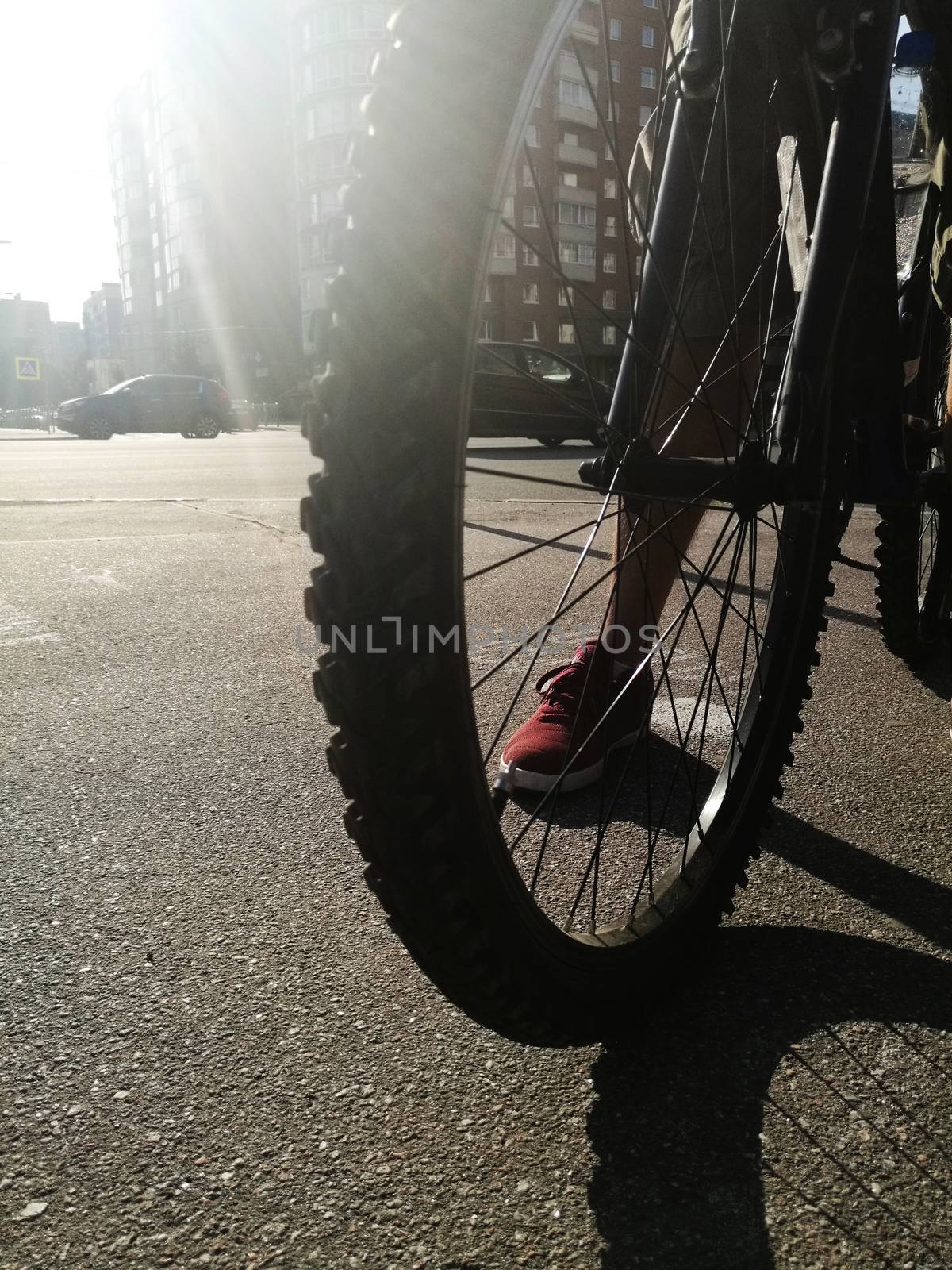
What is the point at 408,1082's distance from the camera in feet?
3.74

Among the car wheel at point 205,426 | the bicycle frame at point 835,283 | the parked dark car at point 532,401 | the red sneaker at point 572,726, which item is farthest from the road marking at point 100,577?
the car wheel at point 205,426

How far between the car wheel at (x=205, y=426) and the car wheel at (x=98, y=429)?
1879mm

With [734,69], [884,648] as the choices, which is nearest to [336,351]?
[734,69]

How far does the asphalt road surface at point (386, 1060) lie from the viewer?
94 centimetres

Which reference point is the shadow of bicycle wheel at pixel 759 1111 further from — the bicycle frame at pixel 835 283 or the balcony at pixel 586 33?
the balcony at pixel 586 33

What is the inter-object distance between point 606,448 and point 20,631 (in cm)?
246

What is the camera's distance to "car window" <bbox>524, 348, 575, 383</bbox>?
1.33 metres

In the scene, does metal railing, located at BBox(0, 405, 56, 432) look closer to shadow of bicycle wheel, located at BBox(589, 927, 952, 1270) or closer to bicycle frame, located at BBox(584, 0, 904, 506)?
bicycle frame, located at BBox(584, 0, 904, 506)

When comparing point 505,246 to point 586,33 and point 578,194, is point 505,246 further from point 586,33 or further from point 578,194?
point 578,194

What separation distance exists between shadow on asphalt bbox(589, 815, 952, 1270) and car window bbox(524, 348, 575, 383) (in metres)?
0.77

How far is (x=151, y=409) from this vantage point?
2338 centimetres

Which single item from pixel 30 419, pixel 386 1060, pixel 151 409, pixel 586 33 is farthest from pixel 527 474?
pixel 30 419

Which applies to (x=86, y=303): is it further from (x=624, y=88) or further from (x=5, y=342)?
(x=624, y=88)

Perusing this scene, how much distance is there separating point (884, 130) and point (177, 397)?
2348 cm
